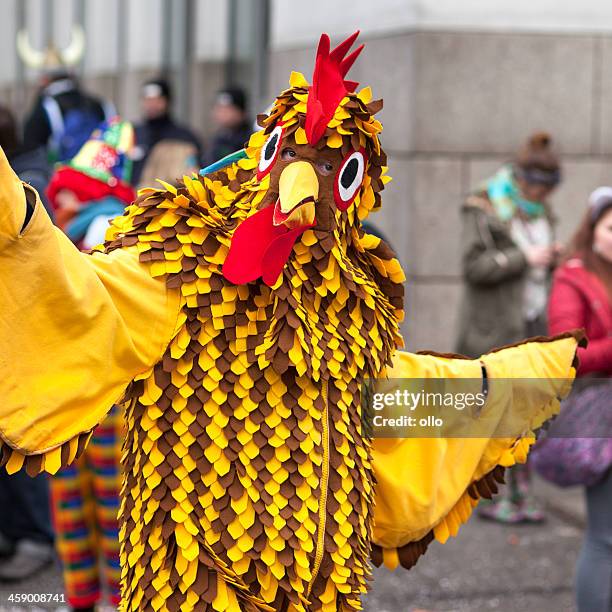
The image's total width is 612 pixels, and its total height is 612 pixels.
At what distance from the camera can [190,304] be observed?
260cm

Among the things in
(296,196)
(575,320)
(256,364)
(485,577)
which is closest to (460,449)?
(256,364)

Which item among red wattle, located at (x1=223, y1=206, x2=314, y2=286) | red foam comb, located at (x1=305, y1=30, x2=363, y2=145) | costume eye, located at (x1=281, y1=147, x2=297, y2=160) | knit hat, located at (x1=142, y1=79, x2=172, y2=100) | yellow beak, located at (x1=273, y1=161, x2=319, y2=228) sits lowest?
red wattle, located at (x1=223, y1=206, x2=314, y2=286)

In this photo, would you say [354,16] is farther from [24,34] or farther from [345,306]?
[24,34]

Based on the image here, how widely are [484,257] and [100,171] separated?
2.11 meters

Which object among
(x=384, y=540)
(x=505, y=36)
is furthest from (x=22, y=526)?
(x=505, y=36)

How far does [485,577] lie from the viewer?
5.57 metres

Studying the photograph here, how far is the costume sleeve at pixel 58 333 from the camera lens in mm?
2270

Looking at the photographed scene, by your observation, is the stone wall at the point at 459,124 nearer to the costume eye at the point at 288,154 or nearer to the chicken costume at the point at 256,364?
the chicken costume at the point at 256,364

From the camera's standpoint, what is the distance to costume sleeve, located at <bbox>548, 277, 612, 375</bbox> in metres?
4.32

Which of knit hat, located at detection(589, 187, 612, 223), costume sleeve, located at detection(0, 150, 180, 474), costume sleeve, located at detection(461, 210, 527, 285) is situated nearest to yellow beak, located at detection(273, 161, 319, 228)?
costume sleeve, located at detection(0, 150, 180, 474)

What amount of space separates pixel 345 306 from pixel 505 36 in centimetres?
527

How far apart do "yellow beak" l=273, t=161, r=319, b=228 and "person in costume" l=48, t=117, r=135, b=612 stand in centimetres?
210

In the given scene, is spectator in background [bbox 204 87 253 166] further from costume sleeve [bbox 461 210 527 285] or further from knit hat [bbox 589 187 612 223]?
knit hat [bbox 589 187 612 223]

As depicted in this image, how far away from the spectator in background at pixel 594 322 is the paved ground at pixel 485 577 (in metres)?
0.89
